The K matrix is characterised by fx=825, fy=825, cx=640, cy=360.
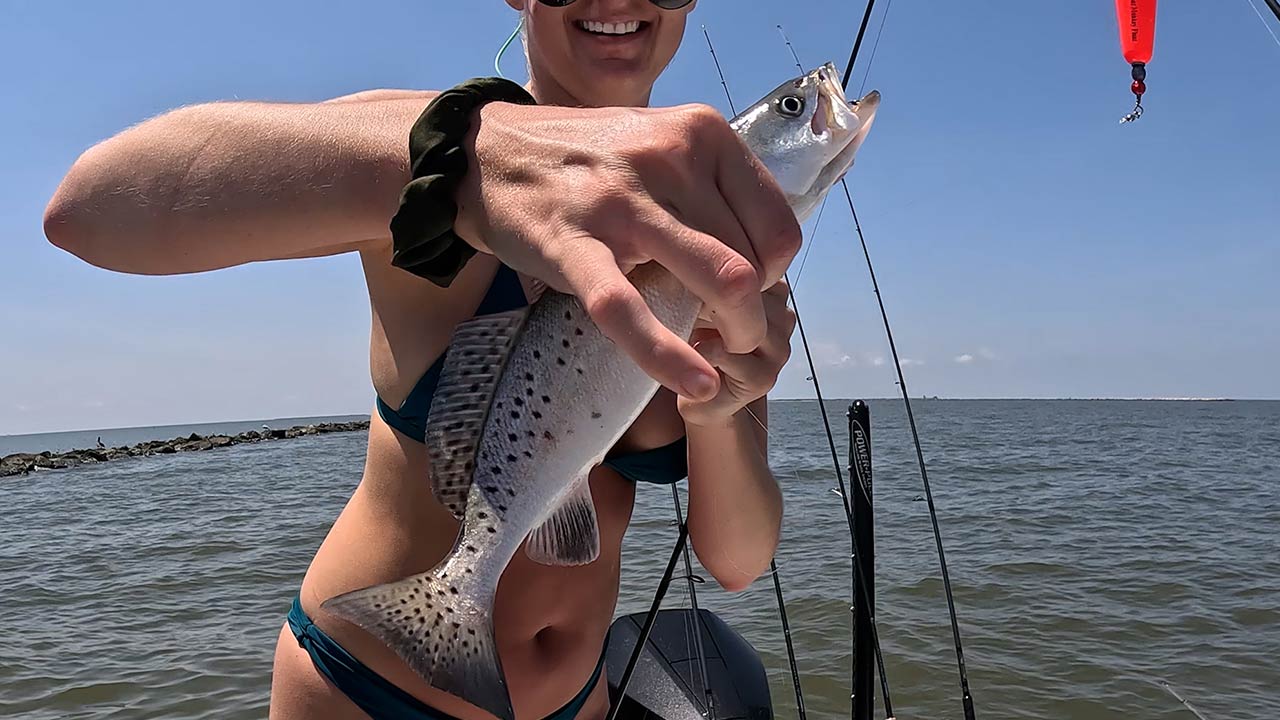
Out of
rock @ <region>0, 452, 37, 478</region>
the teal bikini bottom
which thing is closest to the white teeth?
the teal bikini bottom

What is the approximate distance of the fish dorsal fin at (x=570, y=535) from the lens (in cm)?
124

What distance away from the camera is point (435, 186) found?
84 cm

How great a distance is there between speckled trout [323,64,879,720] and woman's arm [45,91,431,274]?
11.2 inches

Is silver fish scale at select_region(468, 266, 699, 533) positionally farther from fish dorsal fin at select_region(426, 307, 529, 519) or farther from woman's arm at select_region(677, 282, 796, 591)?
woman's arm at select_region(677, 282, 796, 591)

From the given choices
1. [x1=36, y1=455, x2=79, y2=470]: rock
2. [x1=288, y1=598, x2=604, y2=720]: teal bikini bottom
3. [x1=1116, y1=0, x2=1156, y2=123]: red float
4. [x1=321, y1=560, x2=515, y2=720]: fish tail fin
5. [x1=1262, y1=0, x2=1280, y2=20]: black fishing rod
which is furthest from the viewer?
[x1=36, y1=455, x2=79, y2=470]: rock

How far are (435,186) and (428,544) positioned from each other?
0.75 meters

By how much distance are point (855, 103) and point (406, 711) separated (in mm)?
1312

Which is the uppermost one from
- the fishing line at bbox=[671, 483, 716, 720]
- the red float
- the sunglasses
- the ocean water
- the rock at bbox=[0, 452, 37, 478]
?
the red float

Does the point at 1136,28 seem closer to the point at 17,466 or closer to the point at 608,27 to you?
the point at 608,27

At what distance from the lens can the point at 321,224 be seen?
0.96m

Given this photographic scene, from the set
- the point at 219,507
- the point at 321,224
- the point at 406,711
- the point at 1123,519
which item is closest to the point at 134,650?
the point at 406,711

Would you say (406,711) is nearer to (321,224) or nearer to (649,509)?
(321,224)

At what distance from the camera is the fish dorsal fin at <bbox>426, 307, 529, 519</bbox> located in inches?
46.3

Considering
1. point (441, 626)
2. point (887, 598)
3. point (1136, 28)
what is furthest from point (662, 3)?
point (887, 598)
